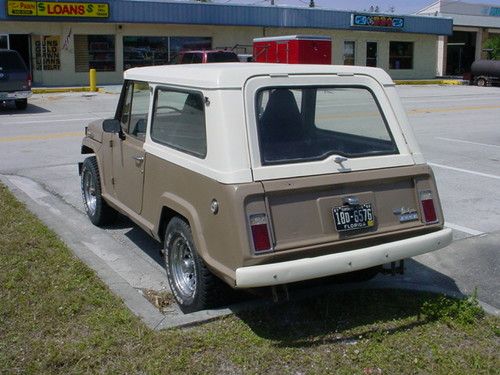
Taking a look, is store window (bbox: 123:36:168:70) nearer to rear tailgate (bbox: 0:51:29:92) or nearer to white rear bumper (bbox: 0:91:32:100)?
white rear bumper (bbox: 0:91:32:100)

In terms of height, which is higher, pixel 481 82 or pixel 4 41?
pixel 4 41

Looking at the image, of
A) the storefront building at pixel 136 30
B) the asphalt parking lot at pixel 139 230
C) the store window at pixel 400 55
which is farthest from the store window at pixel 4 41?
the store window at pixel 400 55

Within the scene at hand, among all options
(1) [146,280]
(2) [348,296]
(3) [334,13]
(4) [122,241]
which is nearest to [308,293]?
(2) [348,296]

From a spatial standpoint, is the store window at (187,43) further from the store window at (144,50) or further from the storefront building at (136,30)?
the store window at (144,50)

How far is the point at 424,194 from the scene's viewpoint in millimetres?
4711

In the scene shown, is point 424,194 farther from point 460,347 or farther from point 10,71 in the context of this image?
point 10,71

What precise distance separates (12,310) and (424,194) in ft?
9.96

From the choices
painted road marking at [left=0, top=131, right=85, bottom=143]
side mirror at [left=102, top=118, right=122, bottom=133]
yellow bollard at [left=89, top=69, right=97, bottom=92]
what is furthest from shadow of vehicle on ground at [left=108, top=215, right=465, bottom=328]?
yellow bollard at [left=89, top=69, right=97, bottom=92]

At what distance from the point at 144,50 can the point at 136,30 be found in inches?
41.9

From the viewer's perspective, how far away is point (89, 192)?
722cm

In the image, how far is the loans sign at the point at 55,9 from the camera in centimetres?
2873

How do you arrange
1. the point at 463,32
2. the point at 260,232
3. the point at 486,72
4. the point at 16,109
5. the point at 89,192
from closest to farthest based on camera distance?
the point at 260,232 < the point at 89,192 < the point at 16,109 < the point at 486,72 < the point at 463,32

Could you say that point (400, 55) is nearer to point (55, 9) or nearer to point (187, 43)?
point (187, 43)

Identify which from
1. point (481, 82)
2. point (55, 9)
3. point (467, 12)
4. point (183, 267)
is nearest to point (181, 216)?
point (183, 267)
